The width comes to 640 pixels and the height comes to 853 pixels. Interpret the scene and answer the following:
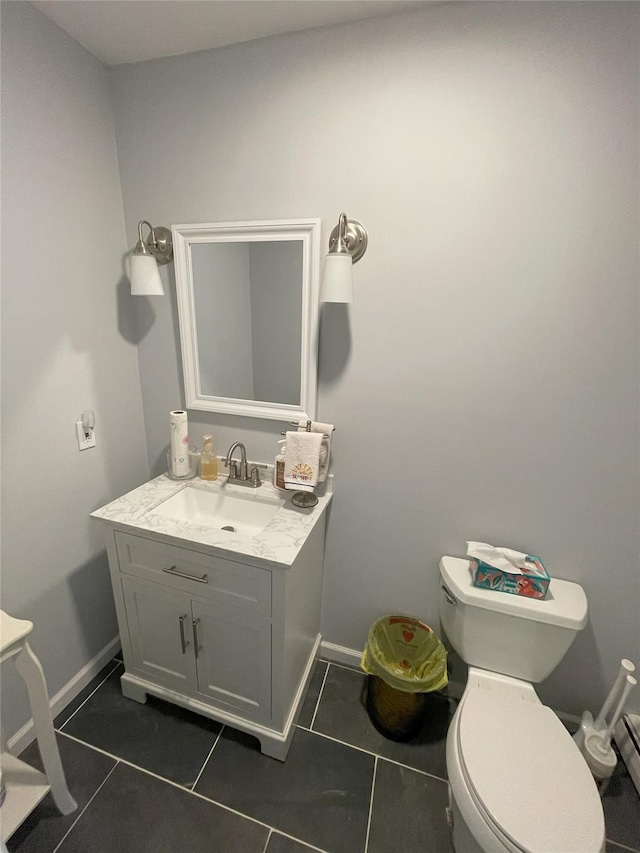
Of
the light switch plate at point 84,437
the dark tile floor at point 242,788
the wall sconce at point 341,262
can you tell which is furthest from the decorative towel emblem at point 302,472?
the dark tile floor at point 242,788

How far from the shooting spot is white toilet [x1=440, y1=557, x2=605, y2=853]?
0.81 metres

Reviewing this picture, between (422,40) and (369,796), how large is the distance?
2.32 metres

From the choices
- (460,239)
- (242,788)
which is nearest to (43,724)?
(242,788)

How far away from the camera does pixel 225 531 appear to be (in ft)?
3.83

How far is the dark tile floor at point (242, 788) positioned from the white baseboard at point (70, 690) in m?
0.03

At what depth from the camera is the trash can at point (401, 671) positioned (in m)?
1.27

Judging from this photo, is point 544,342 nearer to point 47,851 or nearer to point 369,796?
point 369,796

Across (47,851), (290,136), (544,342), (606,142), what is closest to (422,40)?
(290,136)

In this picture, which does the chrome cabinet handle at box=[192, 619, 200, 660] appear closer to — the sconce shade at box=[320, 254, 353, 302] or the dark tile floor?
the dark tile floor

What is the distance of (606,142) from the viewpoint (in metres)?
0.95

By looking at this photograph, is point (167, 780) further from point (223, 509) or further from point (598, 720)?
point (598, 720)

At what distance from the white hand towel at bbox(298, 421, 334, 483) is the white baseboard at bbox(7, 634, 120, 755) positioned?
3.92 ft

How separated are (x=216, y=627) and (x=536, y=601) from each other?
1055 millimetres

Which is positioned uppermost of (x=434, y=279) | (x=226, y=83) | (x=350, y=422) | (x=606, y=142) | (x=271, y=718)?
(x=226, y=83)
